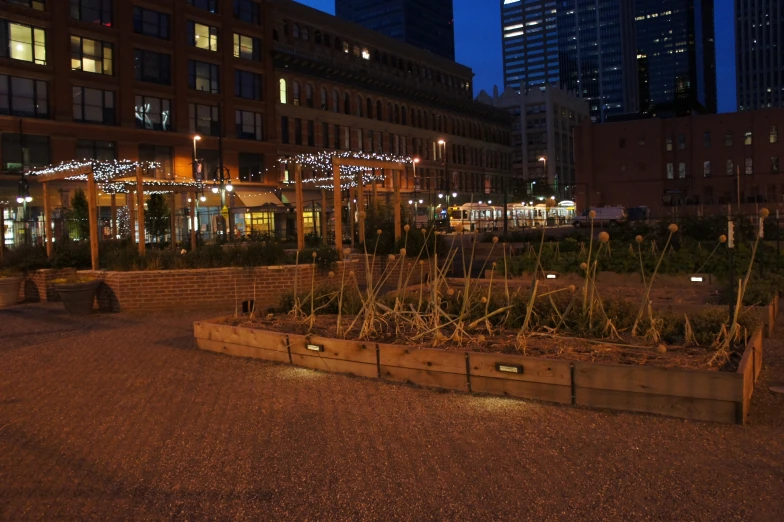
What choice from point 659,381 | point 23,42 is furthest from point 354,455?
point 23,42

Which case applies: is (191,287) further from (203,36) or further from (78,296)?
(203,36)

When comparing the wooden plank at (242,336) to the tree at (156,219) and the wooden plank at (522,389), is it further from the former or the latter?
the tree at (156,219)

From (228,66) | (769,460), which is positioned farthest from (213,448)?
(228,66)

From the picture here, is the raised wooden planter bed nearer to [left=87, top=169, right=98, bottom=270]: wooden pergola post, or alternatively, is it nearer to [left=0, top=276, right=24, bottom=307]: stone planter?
[left=87, top=169, right=98, bottom=270]: wooden pergola post

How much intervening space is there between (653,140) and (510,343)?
246ft

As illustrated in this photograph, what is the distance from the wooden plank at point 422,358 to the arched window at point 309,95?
174 ft

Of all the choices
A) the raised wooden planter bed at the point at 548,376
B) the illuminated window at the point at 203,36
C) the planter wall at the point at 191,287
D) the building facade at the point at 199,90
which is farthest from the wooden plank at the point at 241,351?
the illuminated window at the point at 203,36

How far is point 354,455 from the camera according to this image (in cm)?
569

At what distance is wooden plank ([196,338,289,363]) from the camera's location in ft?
30.1

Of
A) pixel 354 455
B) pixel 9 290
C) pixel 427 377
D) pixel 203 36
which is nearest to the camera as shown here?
pixel 354 455

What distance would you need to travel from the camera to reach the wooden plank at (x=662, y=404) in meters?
6.11

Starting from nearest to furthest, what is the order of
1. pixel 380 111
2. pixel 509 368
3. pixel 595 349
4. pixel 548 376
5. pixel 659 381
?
pixel 659 381 → pixel 548 376 → pixel 509 368 → pixel 595 349 → pixel 380 111

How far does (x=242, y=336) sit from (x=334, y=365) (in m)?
1.75

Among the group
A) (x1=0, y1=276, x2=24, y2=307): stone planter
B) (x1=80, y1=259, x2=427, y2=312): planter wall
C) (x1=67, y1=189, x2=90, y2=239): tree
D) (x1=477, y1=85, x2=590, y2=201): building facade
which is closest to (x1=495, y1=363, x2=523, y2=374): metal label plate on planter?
(x1=80, y1=259, x2=427, y2=312): planter wall
